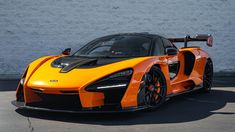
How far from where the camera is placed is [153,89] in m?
5.95

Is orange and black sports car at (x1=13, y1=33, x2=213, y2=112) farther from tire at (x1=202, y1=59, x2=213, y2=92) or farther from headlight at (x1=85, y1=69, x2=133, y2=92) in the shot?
tire at (x1=202, y1=59, x2=213, y2=92)

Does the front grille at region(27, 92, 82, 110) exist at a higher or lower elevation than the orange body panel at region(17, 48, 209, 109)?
lower

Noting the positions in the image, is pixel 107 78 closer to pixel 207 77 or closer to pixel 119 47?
pixel 119 47

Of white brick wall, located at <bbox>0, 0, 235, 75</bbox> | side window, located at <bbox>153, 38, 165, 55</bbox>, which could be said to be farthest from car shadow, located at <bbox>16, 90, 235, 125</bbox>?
white brick wall, located at <bbox>0, 0, 235, 75</bbox>

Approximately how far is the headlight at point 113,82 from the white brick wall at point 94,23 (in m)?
6.60

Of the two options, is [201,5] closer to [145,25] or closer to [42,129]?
[145,25]

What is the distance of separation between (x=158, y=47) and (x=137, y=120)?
167 cm

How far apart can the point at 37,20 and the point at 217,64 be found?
5.72 m

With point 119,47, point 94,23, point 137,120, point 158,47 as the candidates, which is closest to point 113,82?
point 137,120

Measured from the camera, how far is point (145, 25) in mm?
12438

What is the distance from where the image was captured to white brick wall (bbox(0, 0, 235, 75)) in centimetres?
1138

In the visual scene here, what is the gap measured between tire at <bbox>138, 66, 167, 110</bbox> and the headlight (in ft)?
0.93

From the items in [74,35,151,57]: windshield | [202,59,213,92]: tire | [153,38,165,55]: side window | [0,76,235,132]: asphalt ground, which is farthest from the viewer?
[202,59,213,92]: tire

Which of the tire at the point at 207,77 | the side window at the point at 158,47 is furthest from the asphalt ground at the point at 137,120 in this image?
the tire at the point at 207,77
